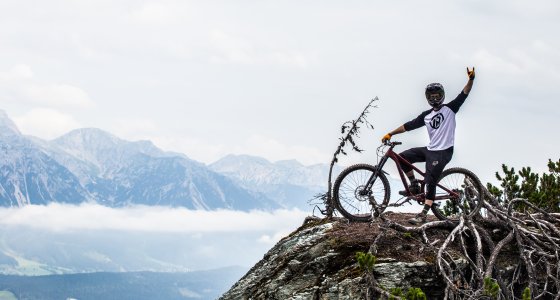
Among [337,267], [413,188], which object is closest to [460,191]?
[413,188]

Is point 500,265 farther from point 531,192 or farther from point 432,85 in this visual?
point 531,192

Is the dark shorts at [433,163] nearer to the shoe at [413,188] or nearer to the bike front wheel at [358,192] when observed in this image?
the shoe at [413,188]

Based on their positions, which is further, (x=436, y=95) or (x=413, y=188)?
(x=413, y=188)

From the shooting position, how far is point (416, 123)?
49.5 ft

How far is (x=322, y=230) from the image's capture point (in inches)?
604

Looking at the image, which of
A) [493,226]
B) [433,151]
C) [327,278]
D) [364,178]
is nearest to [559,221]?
[493,226]

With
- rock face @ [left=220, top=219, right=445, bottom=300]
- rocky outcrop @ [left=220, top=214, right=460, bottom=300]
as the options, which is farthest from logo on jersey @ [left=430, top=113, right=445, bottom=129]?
rock face @ [left=220, top=219, right=445, bottom=300]

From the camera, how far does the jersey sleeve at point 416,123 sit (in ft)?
49.2

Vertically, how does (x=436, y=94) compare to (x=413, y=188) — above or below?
above

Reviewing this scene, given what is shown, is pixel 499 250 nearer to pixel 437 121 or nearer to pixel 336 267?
pixel 437 121

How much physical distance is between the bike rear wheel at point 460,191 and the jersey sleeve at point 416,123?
136 centimetres

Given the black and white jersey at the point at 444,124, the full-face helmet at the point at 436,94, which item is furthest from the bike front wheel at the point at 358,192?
the full-face helmet at the point at 436,94

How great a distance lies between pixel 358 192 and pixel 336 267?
6.67 ft

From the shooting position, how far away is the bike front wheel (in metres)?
15.0
